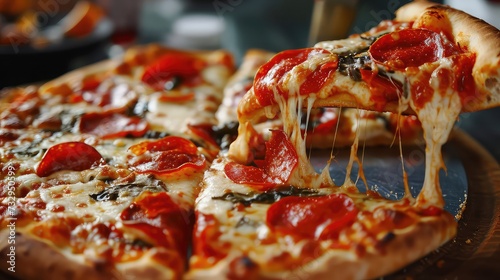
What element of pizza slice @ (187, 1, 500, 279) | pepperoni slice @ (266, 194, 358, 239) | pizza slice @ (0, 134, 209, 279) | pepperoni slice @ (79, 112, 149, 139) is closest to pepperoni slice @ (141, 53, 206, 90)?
pepperoni slice @ (79, 112, 149, 139)

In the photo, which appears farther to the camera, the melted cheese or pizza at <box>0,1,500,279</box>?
the melted cheese

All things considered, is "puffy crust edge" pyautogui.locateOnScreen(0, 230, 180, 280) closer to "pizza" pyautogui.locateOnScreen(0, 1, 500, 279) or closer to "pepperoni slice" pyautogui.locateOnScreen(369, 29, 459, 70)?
"pizza" pyautogui.locateOnScreen(0, 1, 500, 279)

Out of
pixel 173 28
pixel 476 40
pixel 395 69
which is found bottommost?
pixel 173 28

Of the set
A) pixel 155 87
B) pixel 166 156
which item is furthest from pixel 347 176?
pixel 155 87

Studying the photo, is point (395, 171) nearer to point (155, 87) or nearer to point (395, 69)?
point (395, 69)

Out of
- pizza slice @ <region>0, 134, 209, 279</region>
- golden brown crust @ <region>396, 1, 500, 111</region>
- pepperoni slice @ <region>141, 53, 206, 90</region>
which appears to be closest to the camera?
pizza slice @ <region>0, 134, 209, 279</region>

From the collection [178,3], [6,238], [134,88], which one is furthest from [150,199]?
[178,3]
